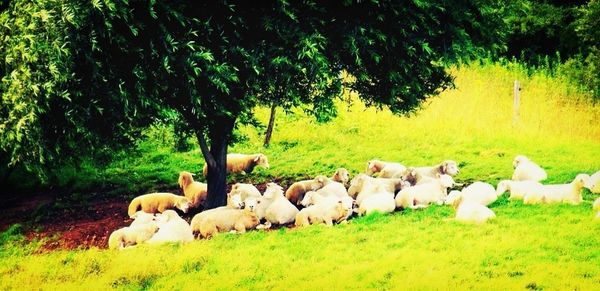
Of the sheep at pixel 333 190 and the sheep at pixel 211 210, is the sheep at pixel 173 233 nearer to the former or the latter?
the sheep at pixel 211 210

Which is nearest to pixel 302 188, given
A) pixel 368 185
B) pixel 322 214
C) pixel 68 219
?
pixel 368 185

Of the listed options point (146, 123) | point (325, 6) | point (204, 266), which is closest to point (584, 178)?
point (325, 6)

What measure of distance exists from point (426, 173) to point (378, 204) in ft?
9.04

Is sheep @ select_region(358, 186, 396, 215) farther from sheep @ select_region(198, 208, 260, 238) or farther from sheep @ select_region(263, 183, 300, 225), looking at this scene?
sheep @ select_region(198, 208, 260, 238)

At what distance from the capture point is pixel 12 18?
428 inches

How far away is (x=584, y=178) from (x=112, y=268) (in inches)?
299

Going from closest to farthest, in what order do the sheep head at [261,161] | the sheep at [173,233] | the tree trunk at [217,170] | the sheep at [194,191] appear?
the sheep at [173,233] < the tree trunk at [217,170] < the sheep at [194,191] < the sheep head at [261,161]

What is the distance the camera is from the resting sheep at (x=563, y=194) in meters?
11.0

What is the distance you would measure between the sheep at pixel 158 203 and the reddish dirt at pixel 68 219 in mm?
235

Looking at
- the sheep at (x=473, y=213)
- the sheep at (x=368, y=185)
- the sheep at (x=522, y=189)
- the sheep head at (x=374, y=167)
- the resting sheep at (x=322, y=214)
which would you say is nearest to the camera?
the sheep at (x=473, y=213)

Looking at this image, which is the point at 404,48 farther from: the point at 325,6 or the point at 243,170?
the point at 243,170

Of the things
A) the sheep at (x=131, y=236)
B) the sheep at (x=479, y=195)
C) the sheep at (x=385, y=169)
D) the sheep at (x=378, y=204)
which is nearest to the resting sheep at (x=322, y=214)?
the sheep at (x=378, y=204)

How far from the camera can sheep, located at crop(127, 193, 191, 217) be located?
13656 mm

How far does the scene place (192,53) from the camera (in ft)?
34.0
